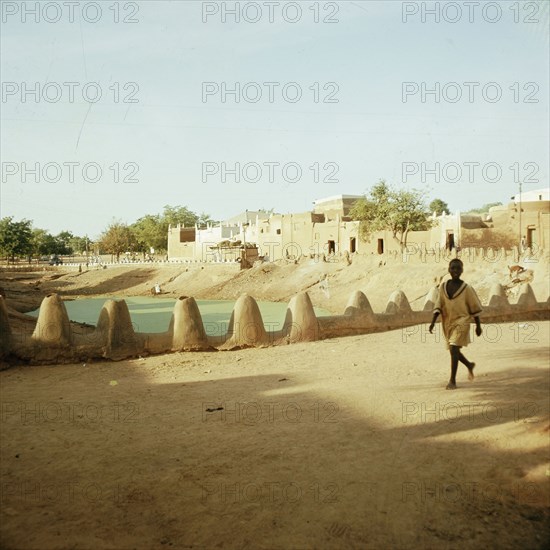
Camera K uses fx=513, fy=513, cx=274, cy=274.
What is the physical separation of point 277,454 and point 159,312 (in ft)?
89.8

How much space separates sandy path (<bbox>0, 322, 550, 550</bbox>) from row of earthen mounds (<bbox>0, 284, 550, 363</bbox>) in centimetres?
89

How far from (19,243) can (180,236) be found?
18104 millimetres

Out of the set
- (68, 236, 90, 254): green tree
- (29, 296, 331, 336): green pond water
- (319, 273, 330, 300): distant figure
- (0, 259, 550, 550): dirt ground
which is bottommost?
(29, 296, 331, 336): green pond water

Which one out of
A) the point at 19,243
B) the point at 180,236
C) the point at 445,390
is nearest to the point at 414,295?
the point at 445,390

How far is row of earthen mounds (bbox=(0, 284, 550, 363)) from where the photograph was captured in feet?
25.8

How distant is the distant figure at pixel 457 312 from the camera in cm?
588

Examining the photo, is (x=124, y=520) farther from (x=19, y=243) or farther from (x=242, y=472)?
(x=19, y=243)

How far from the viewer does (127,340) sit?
27.0ft

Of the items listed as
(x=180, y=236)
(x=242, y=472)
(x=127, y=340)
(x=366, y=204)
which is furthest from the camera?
(x=180, y=236)

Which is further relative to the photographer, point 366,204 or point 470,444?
point 366,204

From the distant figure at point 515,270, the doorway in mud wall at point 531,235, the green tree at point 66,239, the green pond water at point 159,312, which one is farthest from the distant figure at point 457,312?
the green tree at point 66,239

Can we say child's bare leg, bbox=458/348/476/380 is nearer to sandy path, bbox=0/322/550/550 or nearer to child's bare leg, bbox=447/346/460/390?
child's bare leg, bbox=447/346/460/390

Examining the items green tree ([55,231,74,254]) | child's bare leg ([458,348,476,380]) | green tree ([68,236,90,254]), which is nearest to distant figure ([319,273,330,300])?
child's bare leg ([458,348,476,380])

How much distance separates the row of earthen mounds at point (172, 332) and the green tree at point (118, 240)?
65.5 m
